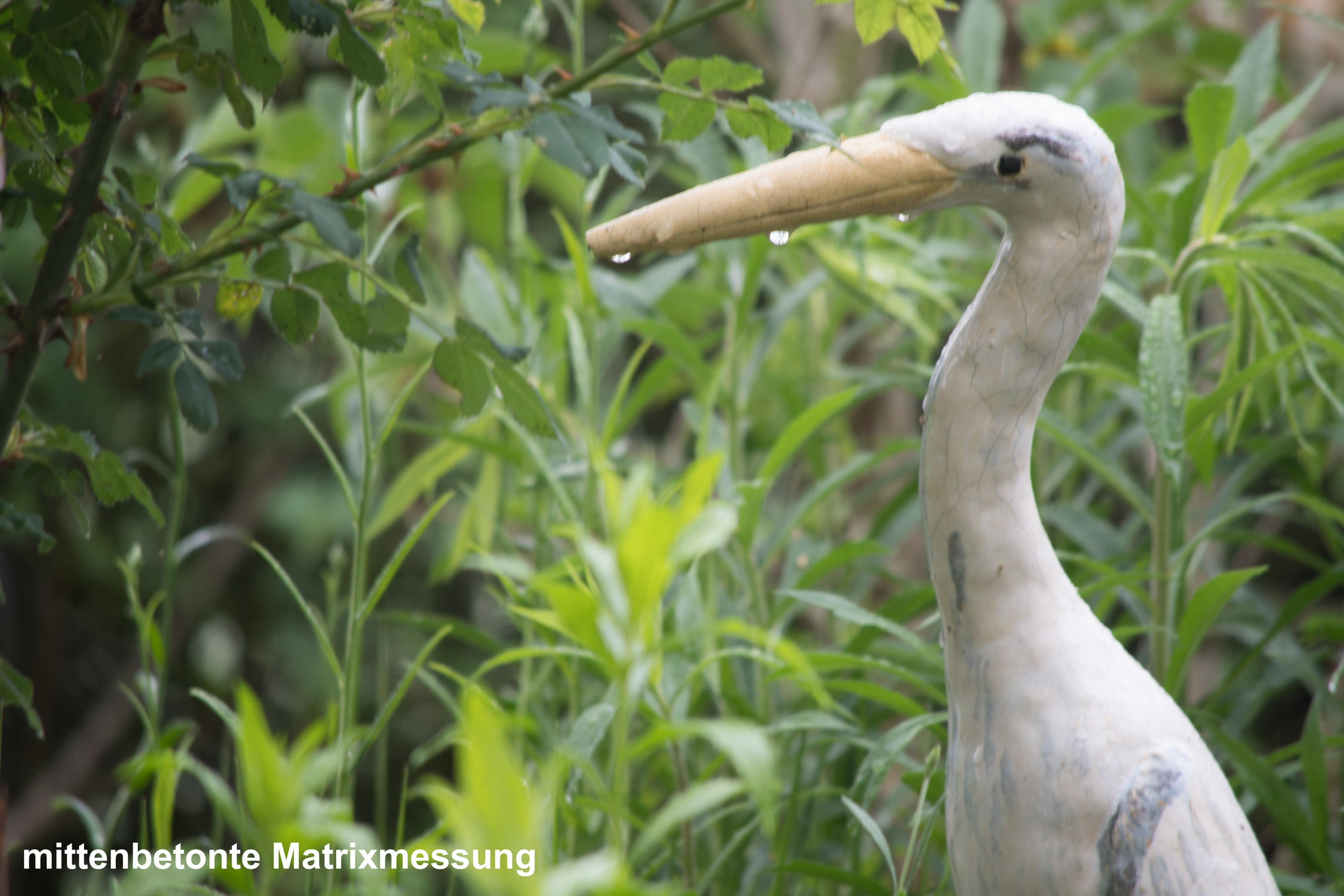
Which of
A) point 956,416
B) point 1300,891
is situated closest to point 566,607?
point 956,416

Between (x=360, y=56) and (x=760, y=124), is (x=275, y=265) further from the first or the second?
(x=760, y=124)

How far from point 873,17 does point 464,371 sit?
291 mm

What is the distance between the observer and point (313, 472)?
1786 millimetres

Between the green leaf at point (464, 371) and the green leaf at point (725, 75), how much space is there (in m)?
0.19

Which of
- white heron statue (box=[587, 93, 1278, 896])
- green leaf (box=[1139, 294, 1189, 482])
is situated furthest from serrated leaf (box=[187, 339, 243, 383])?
green leaf (box=[1139, 294, 1189, 482])

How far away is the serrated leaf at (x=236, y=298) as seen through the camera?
1.98 ft

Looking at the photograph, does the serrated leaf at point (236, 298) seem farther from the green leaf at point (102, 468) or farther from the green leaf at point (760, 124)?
the green leaf at point (760, 124)

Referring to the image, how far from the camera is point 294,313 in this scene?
61cm

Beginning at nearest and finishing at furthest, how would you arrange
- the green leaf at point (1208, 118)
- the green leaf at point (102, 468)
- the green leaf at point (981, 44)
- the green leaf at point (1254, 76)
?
the green leaf at point (102, 468) < the green leaf at point (1208, 118) < the green leaf at point (1254, 76) < the green leaf at point (981, 44)

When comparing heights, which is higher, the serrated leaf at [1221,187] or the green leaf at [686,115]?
the green leaf at [686,115]

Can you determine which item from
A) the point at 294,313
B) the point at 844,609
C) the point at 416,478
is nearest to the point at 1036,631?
the point at 844,609

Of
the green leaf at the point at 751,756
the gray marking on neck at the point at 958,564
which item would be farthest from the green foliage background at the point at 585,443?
the gray marking on neck at the point at 958,564

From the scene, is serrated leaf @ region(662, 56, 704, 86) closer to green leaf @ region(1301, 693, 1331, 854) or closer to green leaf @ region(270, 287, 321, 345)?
green leaf @ region(270, 287, 321, 345)

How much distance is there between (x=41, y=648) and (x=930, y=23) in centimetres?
165
